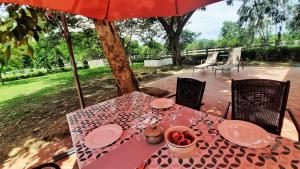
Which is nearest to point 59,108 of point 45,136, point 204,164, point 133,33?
point 45,136

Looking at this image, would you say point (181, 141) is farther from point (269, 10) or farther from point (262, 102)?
point (269, 10)

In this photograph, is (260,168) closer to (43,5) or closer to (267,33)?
(43,5)

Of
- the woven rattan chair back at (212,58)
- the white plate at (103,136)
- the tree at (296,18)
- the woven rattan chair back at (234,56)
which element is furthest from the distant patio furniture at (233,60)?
the tree at (296,18)

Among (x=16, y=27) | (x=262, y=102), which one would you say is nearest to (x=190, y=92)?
(x=262, y=102)

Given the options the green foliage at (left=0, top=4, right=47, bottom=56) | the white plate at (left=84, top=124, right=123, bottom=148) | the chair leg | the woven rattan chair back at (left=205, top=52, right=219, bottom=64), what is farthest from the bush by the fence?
the green foliage at (left=0, top=4, right=47, bottom=56)

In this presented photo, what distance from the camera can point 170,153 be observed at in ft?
3.71

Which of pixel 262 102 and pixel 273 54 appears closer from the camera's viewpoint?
pixel 262 102

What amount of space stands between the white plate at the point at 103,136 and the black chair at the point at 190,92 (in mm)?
1146

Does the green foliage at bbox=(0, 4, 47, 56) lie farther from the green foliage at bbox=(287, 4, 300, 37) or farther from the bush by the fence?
the green foliage at bbox=(287, 4, 300, 37)

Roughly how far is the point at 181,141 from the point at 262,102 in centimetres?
116

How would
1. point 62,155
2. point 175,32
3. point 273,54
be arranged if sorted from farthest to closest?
point 175,32
point 273,54
point 62,155

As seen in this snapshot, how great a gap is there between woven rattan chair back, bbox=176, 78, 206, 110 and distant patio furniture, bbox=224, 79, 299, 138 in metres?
0.41

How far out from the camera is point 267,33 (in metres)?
17.9

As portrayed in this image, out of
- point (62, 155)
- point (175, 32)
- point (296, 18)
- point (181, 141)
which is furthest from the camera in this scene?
point (296, 18)
